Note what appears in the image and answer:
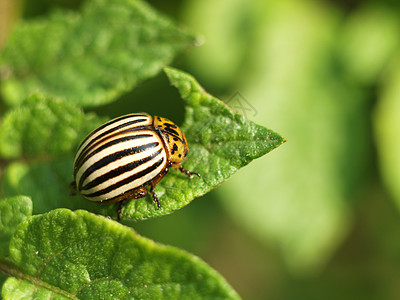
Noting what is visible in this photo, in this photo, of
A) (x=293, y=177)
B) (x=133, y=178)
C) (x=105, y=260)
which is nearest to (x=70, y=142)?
(x=133, y=178)

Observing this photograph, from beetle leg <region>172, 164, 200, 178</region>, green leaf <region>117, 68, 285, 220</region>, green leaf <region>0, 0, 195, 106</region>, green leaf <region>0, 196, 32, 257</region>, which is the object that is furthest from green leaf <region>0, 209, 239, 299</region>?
green leaf <region>0, 0, 195, 106</region>

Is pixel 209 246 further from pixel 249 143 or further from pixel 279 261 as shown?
pixel 249 143

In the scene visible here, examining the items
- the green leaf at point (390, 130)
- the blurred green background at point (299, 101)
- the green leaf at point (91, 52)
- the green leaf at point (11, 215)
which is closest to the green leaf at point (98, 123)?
the green leaf at point (11, 215)

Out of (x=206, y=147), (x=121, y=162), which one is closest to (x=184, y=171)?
(x=206, y=147)

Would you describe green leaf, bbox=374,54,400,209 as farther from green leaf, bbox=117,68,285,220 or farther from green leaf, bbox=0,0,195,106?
green leaf, bbox=117,68,285,220

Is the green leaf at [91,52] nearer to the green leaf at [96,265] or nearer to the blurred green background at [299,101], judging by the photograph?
the green leaf at [96,265]

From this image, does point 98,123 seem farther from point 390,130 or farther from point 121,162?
point 390,130
